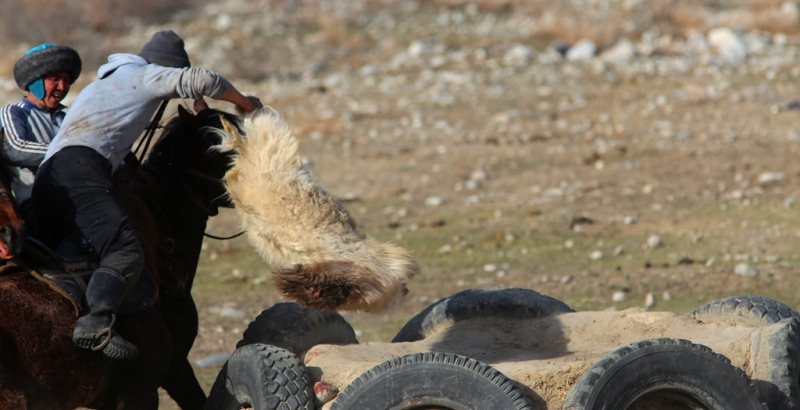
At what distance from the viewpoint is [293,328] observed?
19.1 feet

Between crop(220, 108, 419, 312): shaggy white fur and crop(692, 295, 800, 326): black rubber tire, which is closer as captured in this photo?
crop(220, 108, 419, 312): shaggy white fur

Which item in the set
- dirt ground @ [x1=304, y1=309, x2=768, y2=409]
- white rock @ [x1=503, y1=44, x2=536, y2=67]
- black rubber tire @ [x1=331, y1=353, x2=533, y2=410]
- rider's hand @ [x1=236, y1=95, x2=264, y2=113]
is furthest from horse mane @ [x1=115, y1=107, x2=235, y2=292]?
white rock @ [x1=503, y1=44, x2=536, y2=67]

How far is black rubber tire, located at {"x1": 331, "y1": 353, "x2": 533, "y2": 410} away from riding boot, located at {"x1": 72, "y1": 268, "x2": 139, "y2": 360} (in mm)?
879

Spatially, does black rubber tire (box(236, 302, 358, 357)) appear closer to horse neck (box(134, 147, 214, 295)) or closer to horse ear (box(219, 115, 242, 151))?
horse neck (box(134, 147, 214, 295))

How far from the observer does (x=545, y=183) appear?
43.3 feet

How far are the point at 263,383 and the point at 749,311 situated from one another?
2.19 meters

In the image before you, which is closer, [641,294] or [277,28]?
[641,294]

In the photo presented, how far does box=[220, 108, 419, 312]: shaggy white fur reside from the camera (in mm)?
5055

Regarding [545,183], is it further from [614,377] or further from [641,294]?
[614,377]

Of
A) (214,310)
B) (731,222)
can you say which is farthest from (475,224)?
(214,310)

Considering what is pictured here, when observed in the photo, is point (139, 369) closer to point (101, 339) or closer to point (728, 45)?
point (101, 339)

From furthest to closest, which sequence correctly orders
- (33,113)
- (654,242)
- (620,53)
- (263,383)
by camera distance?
(620,53) → (654,242) → (33,113) → (263,383)

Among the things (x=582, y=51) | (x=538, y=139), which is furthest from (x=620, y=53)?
(x=538, y=139)

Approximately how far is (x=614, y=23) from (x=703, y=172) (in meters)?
9.97
